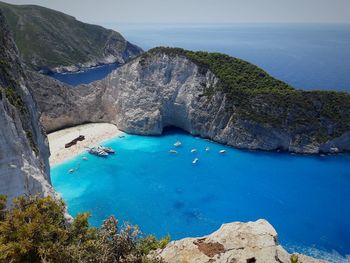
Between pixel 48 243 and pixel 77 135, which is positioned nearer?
pixel 48 243

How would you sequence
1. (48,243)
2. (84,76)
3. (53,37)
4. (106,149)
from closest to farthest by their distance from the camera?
(48,243) → (106,149) → (84,76) → (53,37)

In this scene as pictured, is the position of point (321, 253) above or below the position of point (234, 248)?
below

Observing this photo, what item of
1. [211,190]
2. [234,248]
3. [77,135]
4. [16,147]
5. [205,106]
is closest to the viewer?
→ [234,248]

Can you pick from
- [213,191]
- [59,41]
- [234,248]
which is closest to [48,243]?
[234,248]

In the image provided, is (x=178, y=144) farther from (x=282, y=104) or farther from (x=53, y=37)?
(x=53, y=37)

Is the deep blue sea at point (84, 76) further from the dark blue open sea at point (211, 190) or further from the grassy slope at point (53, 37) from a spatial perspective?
the dark blue open sea at point (211, 190)

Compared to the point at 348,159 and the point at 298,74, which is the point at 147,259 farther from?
the point at 298,74

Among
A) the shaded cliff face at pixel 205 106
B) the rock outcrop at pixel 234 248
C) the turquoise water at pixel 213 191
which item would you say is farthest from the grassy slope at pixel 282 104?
the rock outcrop at pixel 234 248

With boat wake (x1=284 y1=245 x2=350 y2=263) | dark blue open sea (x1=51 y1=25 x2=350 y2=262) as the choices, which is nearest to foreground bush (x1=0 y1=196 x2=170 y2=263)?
dark blue open sea (x1=51 y1=25 x2=350 y2=262)

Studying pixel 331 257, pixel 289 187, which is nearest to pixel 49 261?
pixel 331 257
